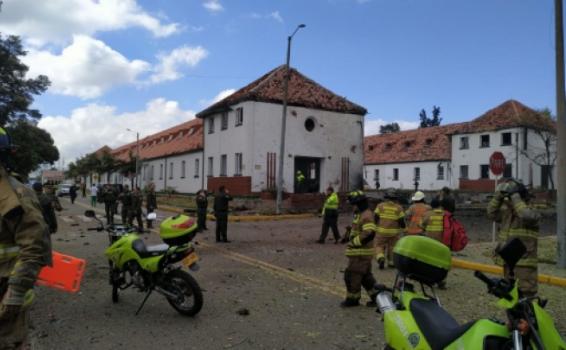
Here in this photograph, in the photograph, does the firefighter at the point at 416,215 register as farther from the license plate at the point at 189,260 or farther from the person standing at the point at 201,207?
the person standing at the point at 201,207

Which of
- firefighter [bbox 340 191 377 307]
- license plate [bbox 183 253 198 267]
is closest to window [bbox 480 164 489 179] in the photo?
firefighter [bbox 340 191 377 307]

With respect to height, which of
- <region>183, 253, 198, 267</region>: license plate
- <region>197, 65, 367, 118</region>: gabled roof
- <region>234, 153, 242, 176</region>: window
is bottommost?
<region>183, 253, 198, 267</region>: license plate

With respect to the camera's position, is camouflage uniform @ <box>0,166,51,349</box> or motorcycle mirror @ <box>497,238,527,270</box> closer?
motorcycle mirror @ <box>497,238,527,270</box>

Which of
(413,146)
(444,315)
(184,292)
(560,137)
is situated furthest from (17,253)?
(413,146)

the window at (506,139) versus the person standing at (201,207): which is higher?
the window at (506,139)

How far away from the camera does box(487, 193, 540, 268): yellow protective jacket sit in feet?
18.6

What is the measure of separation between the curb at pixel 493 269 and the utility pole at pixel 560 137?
49.6 inches

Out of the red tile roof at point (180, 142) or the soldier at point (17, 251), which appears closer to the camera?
the soldier at point (17, 251)

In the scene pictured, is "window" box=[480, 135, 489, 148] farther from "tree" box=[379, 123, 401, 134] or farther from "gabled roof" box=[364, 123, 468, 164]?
"tree" box=[379, 123, 401, 134]

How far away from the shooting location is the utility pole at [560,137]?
9859mm

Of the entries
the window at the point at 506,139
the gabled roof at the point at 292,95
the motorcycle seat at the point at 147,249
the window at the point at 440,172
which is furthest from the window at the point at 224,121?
the window at the point at 440,172

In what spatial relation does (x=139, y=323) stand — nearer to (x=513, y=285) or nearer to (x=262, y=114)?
(x=513, y=285)

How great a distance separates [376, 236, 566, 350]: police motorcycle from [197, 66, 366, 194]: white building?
23.8 m

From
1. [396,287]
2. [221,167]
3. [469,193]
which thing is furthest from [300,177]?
[396,287]
